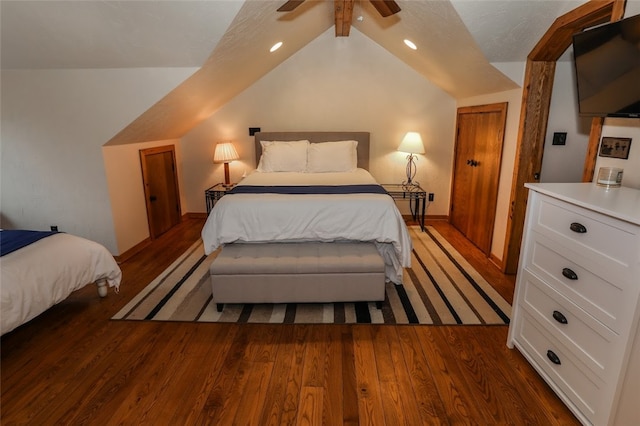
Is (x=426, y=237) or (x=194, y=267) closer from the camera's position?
(x=194, y=267)

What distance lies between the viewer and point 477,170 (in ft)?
12.8

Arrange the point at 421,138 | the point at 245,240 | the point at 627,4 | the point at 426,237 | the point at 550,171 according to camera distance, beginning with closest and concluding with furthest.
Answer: the point at 627,4, the point at 245,240, the point at 550,171, the point at 426,237, the point at 421,138

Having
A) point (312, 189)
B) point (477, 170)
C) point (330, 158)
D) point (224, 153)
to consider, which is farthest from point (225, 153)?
point (477, 170)

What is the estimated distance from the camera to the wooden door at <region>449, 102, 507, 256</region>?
340 cm

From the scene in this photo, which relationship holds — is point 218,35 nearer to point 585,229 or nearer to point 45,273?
point 45,273

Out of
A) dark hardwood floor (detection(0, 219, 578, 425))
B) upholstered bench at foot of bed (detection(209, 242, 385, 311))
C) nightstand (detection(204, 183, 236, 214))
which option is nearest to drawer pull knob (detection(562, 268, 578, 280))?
dark hardwood floor (detection(0, 219, 578, 425))

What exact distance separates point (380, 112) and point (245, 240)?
2.88 m

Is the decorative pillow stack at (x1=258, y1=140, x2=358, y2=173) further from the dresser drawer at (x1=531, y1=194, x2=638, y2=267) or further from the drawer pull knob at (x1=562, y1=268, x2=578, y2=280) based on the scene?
the drawer pull knob at (x1=562, y1=268, x2=578, y2=280)

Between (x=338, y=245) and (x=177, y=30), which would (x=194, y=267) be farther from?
(x=177, y=30)

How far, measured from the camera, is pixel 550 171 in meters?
3.03

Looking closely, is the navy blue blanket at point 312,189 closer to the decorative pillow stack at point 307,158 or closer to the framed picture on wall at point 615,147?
the decorative pillow stack at point 307,158

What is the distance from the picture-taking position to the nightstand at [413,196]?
4488mm

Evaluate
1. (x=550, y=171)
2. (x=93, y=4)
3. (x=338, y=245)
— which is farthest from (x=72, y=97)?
(x=550, y=171)

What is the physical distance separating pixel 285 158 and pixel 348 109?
3.98ft
